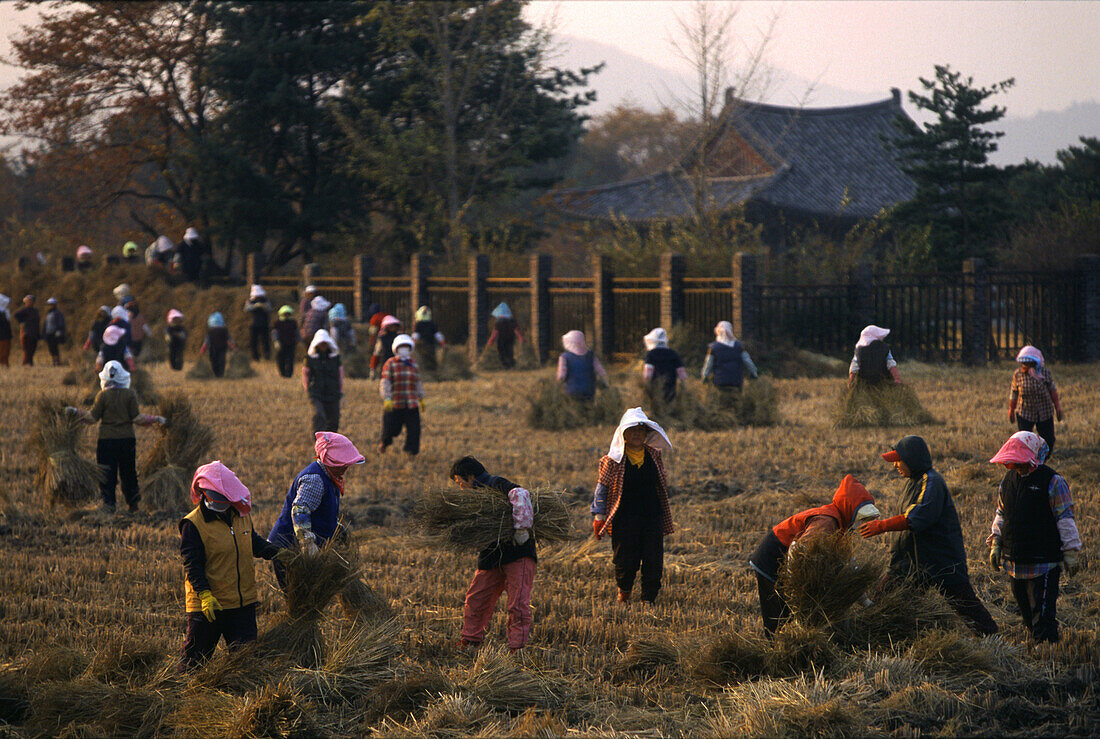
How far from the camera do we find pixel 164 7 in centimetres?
3738

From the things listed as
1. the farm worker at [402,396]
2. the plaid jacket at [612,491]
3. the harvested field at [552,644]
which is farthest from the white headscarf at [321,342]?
the plaid jacket at [612,491]

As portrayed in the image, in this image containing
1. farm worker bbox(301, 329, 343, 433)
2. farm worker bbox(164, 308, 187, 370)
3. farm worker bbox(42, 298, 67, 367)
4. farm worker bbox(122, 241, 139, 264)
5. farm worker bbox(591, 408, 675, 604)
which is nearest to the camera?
farm worker bbox(591, 408, 675, 604)

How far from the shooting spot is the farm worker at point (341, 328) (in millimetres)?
23984

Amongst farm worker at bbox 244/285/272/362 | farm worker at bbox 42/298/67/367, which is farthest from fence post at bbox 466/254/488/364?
farm worker at bbox 42/298/67/367

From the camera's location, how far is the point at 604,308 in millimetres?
25172

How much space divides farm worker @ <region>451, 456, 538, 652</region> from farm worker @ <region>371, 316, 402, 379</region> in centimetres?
999

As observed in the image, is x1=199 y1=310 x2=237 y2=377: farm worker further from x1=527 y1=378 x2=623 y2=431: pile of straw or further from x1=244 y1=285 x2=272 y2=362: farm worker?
x1=527 y1=378 x2=623 y2=431: pile of straw

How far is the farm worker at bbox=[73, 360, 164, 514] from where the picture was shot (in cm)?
1055

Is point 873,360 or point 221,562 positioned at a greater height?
point 873,360

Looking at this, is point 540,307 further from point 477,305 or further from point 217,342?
point 217,342

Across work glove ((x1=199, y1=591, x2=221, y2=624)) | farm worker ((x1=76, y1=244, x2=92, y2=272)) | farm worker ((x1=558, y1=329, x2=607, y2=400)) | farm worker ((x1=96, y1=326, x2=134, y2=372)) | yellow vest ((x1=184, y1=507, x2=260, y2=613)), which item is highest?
farm worker ((x1=76, y1=244, x2=92, y2=272))

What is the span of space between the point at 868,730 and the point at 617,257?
20924 millimetres

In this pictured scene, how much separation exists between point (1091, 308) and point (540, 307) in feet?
37.8

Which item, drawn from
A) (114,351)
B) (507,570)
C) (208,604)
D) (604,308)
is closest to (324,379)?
(114,351)
